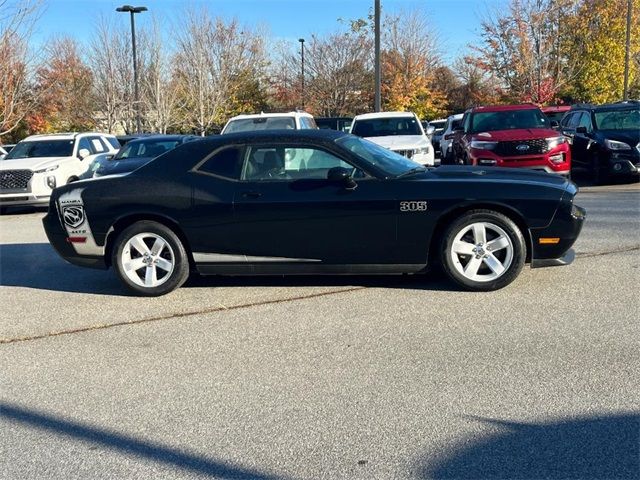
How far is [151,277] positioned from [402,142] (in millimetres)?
8734

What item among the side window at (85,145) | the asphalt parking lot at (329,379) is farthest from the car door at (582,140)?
the side window at (85,145)

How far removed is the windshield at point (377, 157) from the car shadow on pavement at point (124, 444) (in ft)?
11.6

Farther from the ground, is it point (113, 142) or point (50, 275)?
point (113, 142)

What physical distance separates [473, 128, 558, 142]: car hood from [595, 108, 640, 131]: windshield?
218cm

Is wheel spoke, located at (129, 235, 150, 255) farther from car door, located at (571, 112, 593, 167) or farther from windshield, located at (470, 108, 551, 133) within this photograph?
car door, located at (571, 112, 593, 167)

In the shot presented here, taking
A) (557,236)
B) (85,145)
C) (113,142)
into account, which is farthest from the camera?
(113,142)

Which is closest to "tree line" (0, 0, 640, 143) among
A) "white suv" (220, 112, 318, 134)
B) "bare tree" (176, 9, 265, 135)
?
"bare tree" (176, 9, 265, 135)

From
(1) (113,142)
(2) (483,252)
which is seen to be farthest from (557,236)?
(1) (113,142)

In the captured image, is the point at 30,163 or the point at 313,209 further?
the point at 30,163

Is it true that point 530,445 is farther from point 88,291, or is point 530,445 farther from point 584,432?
point 88,291

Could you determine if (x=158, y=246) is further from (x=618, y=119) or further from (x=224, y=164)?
(x=618, y=119)

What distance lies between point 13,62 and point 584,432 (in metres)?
21.8

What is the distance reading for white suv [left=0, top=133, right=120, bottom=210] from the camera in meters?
14.2

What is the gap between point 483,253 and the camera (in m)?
5.97
